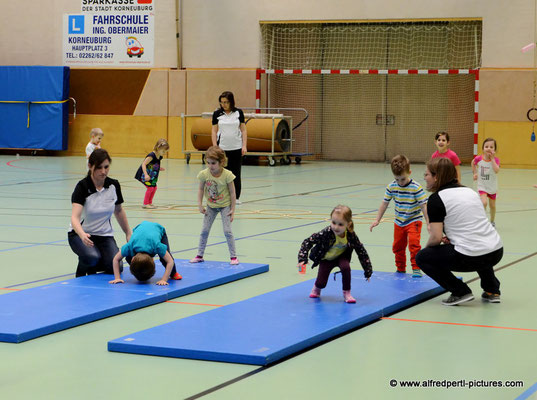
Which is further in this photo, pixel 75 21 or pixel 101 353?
pixel 75 21

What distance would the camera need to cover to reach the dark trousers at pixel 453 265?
6348 mm

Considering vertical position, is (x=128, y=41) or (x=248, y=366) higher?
(x=128, y=41)

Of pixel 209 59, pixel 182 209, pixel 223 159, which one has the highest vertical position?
pixel 209 59

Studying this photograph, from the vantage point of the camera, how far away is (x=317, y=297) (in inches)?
253

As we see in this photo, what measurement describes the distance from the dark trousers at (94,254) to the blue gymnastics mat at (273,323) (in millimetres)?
1657

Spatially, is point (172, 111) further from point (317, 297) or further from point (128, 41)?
point (317, 297)

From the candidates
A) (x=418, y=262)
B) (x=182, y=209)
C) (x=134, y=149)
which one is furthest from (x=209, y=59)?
(x=418, y=262)

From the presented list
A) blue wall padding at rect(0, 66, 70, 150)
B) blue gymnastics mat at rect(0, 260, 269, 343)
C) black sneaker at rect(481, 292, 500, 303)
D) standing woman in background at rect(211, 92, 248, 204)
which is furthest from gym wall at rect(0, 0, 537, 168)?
black sneaker at rect(481, 292, 500, 303)

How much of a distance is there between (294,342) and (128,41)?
21981 mm

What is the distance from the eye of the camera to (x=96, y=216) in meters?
7.53

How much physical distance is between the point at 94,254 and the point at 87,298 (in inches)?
42.4

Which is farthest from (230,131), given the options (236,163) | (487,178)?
(487,178)

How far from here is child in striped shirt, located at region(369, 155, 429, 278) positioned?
298 inches

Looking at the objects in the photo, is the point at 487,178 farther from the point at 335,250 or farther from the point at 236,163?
the point at 335,250
